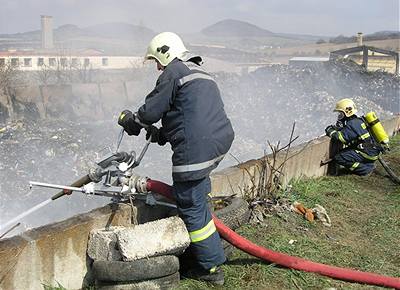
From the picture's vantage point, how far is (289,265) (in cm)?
329

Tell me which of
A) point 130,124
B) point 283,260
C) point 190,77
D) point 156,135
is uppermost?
point 190,77

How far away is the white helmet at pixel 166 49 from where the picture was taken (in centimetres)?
316

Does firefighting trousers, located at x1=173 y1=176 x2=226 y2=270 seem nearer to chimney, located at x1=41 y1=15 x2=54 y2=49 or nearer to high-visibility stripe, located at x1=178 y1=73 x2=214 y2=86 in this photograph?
high-visibility stripe, located at x1=178 y1=73 x2=214 y2=86

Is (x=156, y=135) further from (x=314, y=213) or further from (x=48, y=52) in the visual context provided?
(x=48, y=52)

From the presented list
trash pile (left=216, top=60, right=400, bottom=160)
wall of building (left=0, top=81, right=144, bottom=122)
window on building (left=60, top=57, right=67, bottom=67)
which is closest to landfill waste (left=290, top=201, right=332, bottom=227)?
trash pile (left=216, top=60, right=400, bottom=160)

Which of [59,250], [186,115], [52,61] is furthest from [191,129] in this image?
[52,61]

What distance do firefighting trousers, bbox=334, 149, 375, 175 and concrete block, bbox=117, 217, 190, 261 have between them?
157 inches

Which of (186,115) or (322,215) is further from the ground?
(186,115)

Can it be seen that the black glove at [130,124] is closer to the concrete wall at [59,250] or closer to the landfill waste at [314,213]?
Answer: the concrete wall at [59,250]

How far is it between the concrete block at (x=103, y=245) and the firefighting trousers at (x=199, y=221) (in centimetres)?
51

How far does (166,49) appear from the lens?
316 centimetres

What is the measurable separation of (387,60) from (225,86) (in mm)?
13524

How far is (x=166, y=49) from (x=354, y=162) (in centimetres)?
411

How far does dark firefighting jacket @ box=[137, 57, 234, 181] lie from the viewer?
2.94 m
